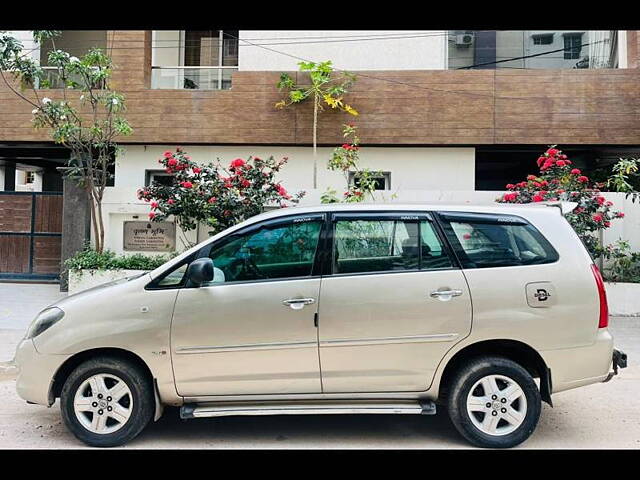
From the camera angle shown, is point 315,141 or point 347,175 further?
point 315,141

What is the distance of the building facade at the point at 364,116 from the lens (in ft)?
40.1

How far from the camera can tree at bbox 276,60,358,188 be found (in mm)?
12125

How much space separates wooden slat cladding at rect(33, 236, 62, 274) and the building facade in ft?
0.07

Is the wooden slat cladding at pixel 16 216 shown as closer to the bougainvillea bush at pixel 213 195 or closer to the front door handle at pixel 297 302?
the bougainvillea bush at pixel 213 195

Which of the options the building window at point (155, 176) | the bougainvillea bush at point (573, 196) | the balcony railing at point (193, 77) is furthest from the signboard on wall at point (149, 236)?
the bougainvillea bush at point (573, 196)

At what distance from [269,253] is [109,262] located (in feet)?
22.3

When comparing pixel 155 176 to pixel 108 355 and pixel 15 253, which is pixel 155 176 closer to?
pixel 15 253

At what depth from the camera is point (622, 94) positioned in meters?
12.1

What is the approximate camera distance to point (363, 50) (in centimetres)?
1306

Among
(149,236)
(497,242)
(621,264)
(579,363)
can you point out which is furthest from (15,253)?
(621,264)
